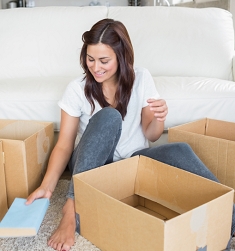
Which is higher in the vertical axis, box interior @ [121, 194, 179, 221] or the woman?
the woman

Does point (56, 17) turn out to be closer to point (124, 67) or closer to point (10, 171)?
point (124, 67)

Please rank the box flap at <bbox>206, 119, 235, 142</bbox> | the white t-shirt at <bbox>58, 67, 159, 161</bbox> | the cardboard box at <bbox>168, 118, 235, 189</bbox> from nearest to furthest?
the cardboard box at <bbox>168, 118, 235, 189</bbox> → the white t-shirt at <bbox>58, 67, 159, 161</bbox> → the box flap at <bbox>206, 119, 235, 142</bbox>

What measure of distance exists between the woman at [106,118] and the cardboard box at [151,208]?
83mm

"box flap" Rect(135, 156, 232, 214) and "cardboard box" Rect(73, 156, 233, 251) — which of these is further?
"box flap" Rect(135, 156, 232, 214)

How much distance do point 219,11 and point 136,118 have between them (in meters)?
1.10

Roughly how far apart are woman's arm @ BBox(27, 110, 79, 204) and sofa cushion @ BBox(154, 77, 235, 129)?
416 mm

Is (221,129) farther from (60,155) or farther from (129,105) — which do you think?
(60,155)

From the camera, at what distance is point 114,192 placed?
105 centimetres

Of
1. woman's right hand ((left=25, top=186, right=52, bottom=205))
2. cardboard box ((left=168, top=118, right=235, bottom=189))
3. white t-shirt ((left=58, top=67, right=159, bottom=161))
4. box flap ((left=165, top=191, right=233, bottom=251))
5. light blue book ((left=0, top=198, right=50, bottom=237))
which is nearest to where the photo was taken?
Result: box flap ((left=165, top=191, right=233, bottom=251))

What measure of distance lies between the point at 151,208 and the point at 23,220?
0.41 metres

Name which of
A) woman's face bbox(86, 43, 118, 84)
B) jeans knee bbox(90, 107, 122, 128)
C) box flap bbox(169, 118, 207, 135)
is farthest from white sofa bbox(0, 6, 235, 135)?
jeans knee bbox(90, 107, 122, 128)

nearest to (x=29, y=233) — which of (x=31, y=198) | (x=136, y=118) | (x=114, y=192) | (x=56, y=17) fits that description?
(x=31, y=198)

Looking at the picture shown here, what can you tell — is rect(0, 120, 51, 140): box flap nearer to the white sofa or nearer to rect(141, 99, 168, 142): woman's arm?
rect(141, 99, 168, 142): woman's arm

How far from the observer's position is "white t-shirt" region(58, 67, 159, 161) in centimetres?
126
